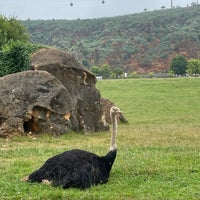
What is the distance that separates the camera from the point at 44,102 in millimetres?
16875

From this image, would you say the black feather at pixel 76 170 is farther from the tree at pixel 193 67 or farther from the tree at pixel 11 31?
the tree at pixel 193 67

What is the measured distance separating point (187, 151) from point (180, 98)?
2261cm

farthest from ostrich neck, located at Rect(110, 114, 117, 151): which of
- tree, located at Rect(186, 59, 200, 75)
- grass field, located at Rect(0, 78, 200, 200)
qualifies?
tree, located at Rect(186, 59, 200, 75)

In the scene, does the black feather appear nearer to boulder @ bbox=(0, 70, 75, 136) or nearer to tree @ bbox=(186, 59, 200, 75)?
boulder @ bbox=(0, 70, 75, 136)

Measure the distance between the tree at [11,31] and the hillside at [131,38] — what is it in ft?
163

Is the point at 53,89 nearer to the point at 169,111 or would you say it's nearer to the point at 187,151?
the point at 187,151

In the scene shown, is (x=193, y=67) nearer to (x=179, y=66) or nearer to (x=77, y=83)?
(x=179, y=66)

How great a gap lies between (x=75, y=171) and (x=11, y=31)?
66.5ft

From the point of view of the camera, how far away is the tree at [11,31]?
27131 mm

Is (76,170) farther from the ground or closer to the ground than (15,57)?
closer to the ground

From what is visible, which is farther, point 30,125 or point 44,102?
point 30,125

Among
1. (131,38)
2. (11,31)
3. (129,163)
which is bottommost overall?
(129,163)

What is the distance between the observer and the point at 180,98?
3562 cm

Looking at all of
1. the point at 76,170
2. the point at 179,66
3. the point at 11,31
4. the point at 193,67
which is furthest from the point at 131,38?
the point at 76,170
